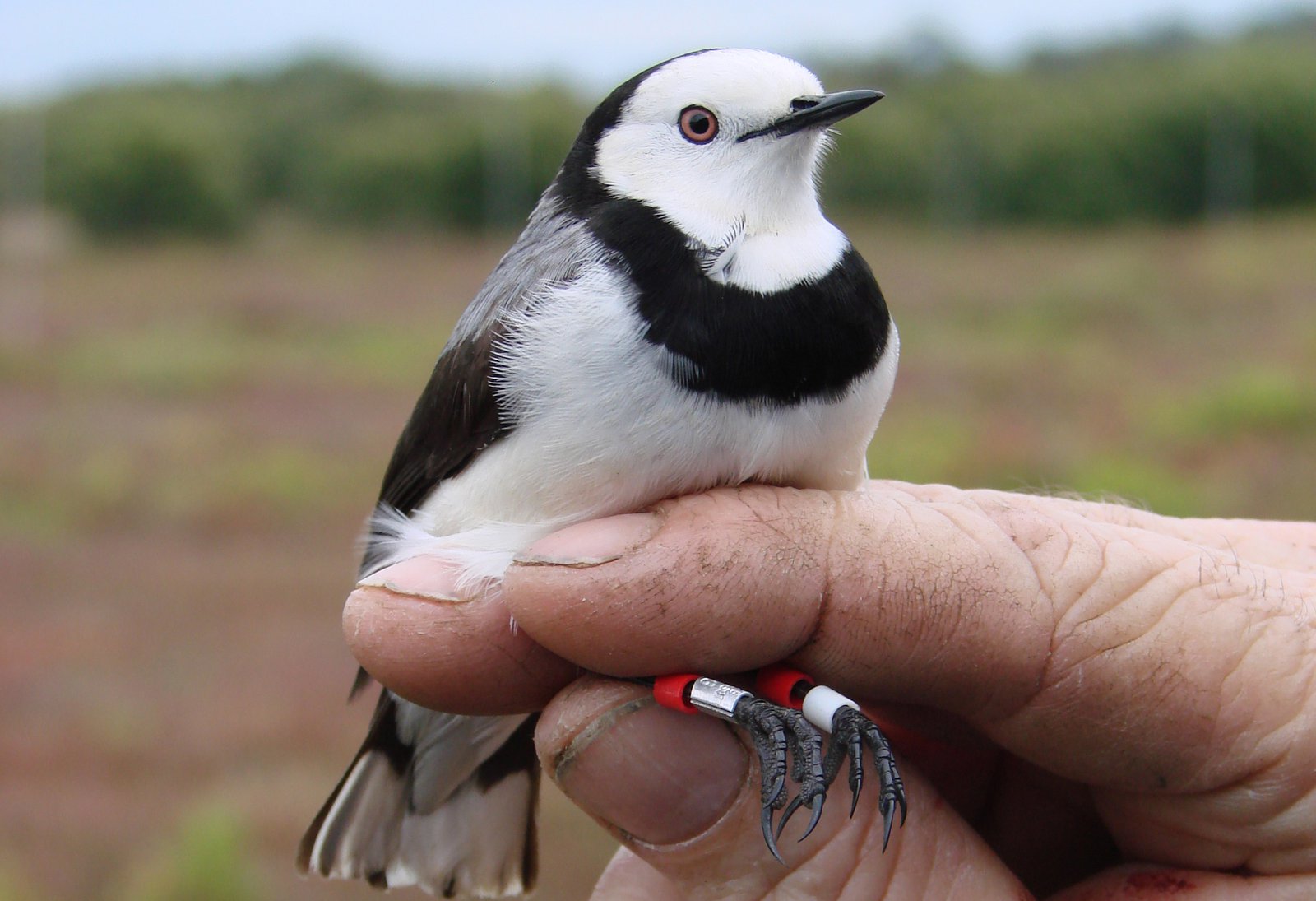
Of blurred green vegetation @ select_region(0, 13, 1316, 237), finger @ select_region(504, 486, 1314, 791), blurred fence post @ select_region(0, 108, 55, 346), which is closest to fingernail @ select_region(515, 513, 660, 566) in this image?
finger @ select_region(504, 486, 1314, 791)

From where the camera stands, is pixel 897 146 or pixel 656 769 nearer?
pixel 656 769

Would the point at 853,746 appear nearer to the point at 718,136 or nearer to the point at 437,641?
the point at 437,641

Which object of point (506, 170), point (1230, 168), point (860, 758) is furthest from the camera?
point (506, 170)

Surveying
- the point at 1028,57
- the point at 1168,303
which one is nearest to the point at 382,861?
the point at 1168,303

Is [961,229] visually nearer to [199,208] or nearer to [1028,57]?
[1028,57]

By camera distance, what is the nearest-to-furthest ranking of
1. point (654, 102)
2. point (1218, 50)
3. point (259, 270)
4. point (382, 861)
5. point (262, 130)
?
point (654, 102)
point (382, 861)
point (259, 270)
point (1218, 50)
point (262, 130)

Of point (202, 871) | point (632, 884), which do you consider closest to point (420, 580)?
point (632, 884)
